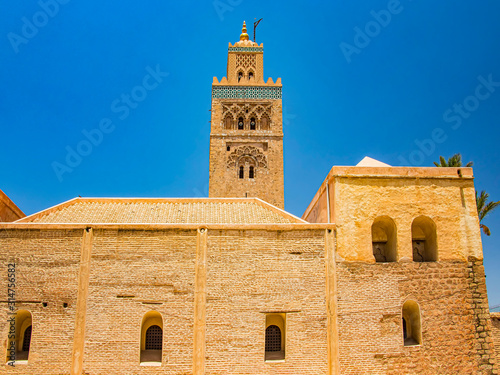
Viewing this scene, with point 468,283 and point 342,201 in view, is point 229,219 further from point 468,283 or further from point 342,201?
point 468,283

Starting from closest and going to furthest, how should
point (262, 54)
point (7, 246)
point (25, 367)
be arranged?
point (25, 367) → point (7, 246) → point (262, 54)

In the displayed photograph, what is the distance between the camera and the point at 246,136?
2350cm

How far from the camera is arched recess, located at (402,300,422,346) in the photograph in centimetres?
1234

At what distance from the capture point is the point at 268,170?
2316 centimetres

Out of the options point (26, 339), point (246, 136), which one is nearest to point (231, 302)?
point (26, 339)

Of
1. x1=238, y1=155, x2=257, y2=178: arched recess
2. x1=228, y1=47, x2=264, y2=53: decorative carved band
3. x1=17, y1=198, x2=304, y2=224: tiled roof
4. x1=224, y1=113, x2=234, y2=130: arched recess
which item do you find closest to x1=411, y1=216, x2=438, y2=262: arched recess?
x1=17, y1=198, x2=304, y2=224: tiled roof

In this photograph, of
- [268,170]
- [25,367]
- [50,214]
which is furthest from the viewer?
[268,170]

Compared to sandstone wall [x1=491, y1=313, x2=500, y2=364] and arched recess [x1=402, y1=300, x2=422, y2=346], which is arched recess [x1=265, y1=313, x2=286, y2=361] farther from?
sandstone wall [x1=491, y1=313, x2=500, y2=364]

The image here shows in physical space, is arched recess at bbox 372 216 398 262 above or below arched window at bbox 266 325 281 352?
above

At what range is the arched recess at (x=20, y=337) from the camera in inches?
470

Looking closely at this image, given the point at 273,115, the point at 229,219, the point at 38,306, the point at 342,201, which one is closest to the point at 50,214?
the point at 38,306

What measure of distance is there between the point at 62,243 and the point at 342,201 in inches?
306

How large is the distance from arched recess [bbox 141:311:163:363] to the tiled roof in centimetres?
262

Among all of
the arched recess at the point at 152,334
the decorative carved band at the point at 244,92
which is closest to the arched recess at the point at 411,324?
the arched recess at the point at 152,334
